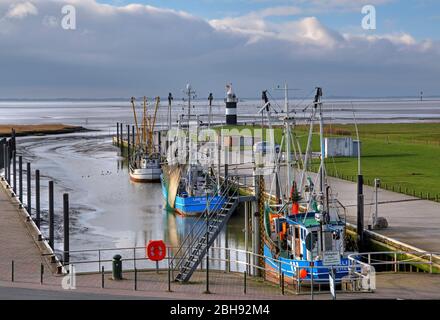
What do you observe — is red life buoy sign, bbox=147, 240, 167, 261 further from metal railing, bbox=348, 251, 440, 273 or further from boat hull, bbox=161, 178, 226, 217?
boat hull, bbox=161, 178, 226, 217

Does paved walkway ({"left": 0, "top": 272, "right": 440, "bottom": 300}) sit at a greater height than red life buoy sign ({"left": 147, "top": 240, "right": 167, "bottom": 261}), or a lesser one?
lesser

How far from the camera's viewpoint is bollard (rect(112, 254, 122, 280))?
33000 mm

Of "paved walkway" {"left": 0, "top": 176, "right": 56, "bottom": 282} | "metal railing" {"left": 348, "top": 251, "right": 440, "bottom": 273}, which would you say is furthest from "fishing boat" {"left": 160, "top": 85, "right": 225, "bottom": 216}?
"metal railing" {"left": 348, "top": 251, "right": 440, "bottom": 273}

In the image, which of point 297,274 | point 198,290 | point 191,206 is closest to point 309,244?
point 297,274

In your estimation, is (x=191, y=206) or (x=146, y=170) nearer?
(x=191, y=206)

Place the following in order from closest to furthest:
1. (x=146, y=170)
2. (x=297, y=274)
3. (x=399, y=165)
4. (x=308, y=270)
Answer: (x=297, y=274), (x=308, y=270), (x=399, y=165), (x=146, y=170)

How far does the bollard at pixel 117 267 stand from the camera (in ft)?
108

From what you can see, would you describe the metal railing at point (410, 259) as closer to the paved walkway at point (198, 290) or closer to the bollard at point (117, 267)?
the paved walkway at point (198, 290)

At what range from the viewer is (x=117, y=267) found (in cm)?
3309

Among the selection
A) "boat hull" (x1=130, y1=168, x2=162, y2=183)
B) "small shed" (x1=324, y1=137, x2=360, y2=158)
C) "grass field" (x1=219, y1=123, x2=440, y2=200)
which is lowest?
"boat hull" (x1=130, y1=168, x2=162, y2=183)

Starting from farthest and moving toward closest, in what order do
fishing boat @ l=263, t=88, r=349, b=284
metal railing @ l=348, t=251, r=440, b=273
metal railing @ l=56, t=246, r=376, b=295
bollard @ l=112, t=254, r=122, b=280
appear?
fishing boat @ l=263, t=88, r=349, b=284 < metal railing @ l=348, t=251, r=440, b=273 < bollard @ l=112, t=254, r=122, b=280 < metal railing @ l=56, t=246, r=376, b=295

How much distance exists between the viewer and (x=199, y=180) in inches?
2896

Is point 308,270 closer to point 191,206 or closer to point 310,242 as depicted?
point 310,242

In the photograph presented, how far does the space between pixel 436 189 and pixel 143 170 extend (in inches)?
1677
